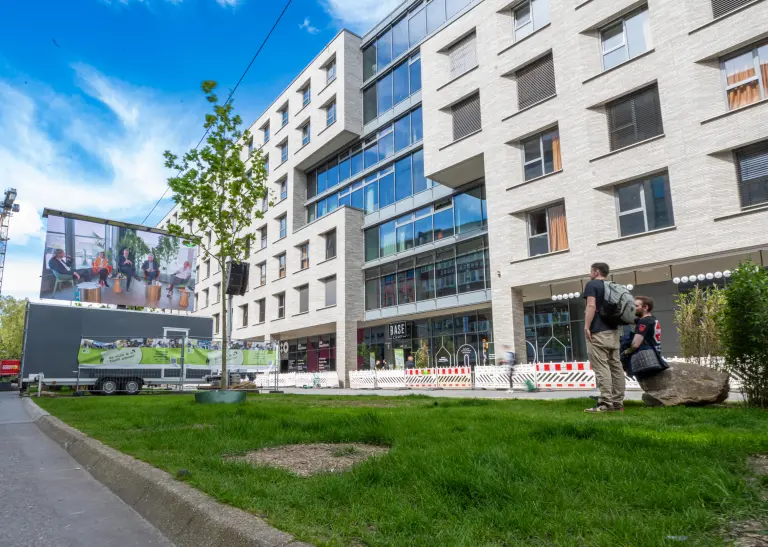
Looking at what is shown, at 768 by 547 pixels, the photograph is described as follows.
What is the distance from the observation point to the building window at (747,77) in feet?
52.7

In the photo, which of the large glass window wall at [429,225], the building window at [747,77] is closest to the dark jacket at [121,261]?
the large glass window wall at [429,225]

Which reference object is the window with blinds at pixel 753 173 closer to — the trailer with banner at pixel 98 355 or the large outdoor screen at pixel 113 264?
the trailer with banner at pixel 98 355

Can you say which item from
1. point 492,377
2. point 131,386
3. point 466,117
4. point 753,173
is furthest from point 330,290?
point 753,173

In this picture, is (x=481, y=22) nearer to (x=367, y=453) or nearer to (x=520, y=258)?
(x=520, y=258)

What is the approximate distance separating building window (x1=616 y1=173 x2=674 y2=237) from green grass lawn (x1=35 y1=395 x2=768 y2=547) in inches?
552

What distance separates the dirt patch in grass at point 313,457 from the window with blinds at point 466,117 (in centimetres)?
2107

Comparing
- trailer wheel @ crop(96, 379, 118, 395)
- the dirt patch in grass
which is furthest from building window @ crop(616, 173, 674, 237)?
trailer wheel @ crop(96, 379, 118, 395)

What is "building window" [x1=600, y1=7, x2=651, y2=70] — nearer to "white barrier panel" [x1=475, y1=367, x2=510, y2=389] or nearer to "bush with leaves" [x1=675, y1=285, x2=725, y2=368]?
"bush with leaves" [x1=675, y1=285, x2=725, y2=368]

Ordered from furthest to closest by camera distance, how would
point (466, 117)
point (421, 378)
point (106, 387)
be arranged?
point (466, 117), point (421, 378), point (106, 387)

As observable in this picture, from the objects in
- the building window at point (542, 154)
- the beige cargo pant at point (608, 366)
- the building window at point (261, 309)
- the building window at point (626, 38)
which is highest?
the building window at point (626, 38)

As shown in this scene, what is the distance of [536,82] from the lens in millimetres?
22188

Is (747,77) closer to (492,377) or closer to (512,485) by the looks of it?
(492,377)

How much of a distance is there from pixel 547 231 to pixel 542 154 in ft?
10.5

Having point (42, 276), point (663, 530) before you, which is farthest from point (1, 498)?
point (42, 276)
